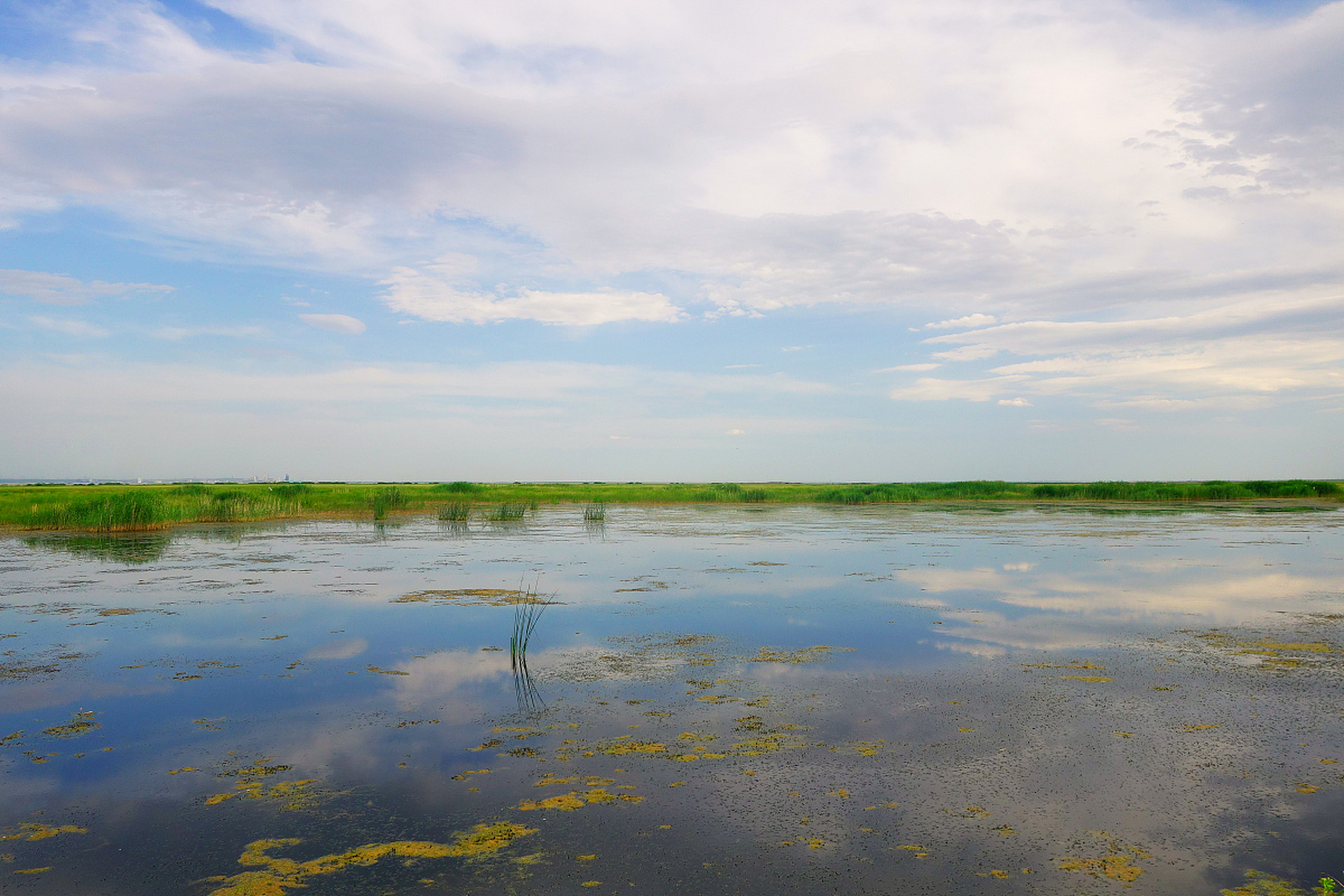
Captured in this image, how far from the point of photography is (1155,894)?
406 cm

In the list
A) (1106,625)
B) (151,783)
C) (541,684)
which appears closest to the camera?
(151,783)

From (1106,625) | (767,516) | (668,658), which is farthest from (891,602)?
(767,516)

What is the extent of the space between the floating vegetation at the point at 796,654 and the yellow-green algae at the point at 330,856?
482 centimetres

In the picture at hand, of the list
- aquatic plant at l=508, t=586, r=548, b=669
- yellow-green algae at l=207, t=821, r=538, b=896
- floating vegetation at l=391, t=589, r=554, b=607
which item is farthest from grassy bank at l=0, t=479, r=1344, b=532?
yellow-green algae at l=207, t=821, r=538, b=896

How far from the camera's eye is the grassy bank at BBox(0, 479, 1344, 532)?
27703 mm

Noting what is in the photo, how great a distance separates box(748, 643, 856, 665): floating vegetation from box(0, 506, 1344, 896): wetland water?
59mm

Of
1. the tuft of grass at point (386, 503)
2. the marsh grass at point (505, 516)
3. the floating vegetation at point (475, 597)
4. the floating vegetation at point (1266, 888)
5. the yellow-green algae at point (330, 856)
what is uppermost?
the tuft of grass at point (386, 503)

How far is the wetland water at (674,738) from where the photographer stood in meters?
4.44

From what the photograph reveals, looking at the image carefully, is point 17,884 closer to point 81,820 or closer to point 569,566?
point 81,820

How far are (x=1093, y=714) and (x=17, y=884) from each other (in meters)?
8.07

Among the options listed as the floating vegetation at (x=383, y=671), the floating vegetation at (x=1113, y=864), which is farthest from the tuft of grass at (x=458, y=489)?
the floating vegetation at (x=1113, y=864)

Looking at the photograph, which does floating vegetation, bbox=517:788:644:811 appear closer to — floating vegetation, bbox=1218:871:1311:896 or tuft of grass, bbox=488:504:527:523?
floating vegetation, bbox=1218:871:1311:896

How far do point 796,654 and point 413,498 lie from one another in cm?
3818

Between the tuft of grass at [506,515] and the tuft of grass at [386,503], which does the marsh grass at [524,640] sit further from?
the tuft of grass at [386,503]
